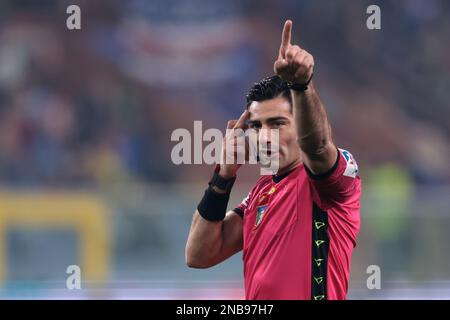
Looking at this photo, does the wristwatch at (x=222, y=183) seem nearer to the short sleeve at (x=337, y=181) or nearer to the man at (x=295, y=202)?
the man at (x=295, y=202)

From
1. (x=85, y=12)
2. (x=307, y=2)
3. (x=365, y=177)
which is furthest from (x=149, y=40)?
(x=365, y=177)

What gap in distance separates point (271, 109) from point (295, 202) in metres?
0.48

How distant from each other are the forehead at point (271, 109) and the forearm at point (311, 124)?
1.73 feet

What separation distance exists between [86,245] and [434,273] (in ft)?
12.5

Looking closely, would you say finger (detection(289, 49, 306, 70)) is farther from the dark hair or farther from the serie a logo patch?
the serie a logo patch

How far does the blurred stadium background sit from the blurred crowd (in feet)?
0.08

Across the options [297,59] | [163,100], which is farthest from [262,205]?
[163,100]

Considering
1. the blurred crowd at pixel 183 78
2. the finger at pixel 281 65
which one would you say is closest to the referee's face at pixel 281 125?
the finger at pixel 281 65

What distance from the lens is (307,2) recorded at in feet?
48.3

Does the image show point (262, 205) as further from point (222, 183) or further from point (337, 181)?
point (337, 181)

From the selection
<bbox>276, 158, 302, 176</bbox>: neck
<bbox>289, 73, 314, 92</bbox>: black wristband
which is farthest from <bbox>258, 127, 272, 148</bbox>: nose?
<bbox>289, 73, 314, 92</bbox>: black wristband

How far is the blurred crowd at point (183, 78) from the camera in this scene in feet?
42.9

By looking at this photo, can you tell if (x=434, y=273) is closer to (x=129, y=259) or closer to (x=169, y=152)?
(x=129, y=259)

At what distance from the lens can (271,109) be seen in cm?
373
